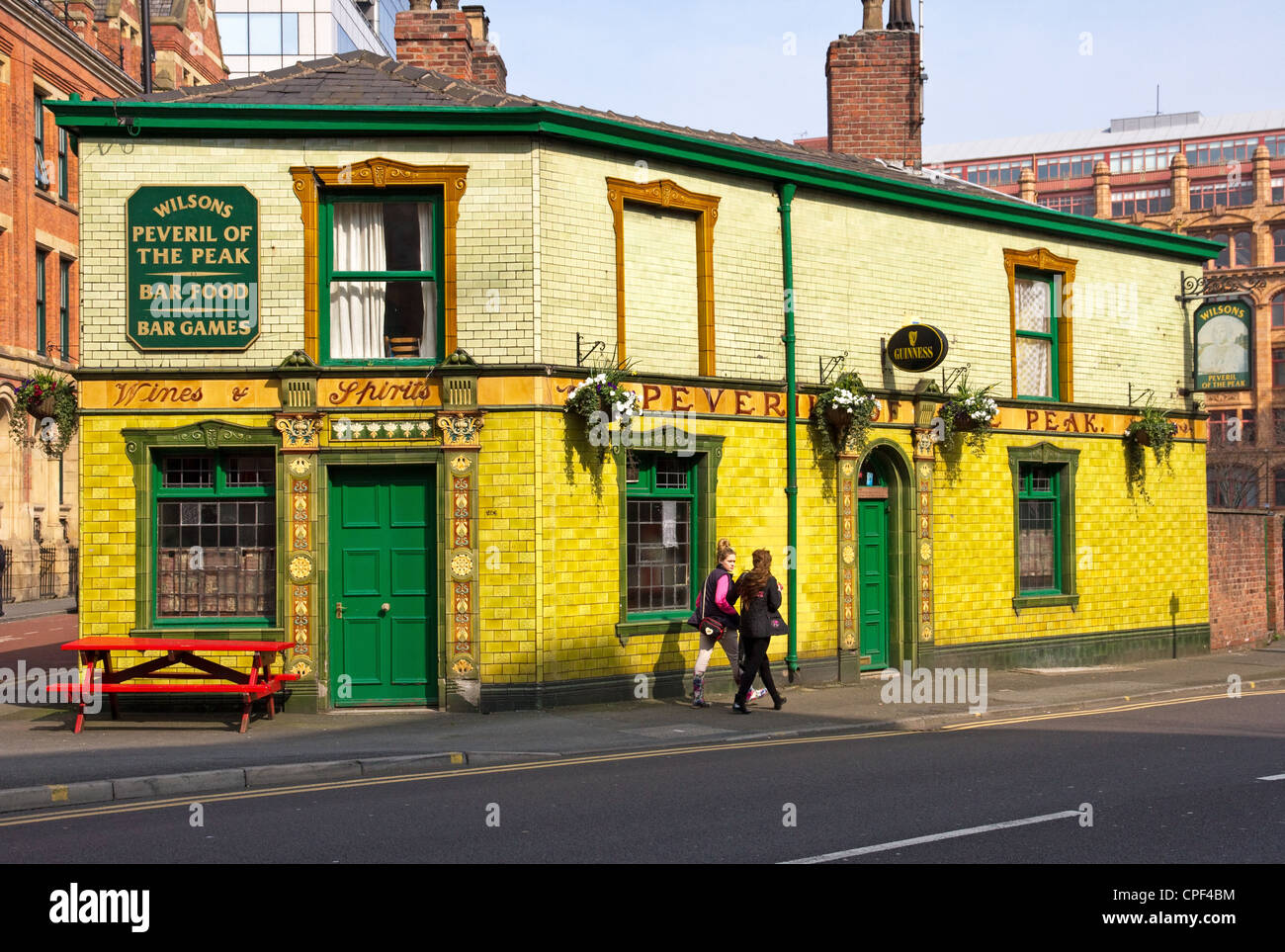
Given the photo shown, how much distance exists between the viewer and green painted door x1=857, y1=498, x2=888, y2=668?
18406 mm

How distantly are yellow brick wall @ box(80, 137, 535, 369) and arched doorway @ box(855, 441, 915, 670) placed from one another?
240 inches

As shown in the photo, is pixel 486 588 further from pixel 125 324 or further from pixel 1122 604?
pixel 1122 604

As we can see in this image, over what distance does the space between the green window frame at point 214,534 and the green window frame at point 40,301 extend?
2471cm

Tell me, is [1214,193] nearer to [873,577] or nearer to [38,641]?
[873,577]

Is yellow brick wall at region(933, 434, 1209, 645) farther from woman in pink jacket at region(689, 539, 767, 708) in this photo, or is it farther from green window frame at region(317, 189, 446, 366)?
green window frame at region(317, 189, 446, 366)

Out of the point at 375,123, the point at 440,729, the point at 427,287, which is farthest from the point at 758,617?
the point at 375,123

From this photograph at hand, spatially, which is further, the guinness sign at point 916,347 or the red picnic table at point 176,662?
the guinness sign at point 916,347

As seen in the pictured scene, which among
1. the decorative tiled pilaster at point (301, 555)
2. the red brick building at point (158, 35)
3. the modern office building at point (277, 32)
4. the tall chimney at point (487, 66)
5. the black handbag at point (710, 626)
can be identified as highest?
the modern office building at point (277, 32)

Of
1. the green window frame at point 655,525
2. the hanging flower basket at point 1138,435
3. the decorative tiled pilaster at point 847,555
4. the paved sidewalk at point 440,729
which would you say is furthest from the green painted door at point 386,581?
the hanging flower basket at point 1138,435

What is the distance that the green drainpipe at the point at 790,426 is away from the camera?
17188mm

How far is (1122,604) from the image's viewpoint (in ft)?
70.4

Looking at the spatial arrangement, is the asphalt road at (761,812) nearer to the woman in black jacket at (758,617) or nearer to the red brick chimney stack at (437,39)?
the woman in black jacket at (758,617)

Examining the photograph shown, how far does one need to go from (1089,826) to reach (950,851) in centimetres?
128
